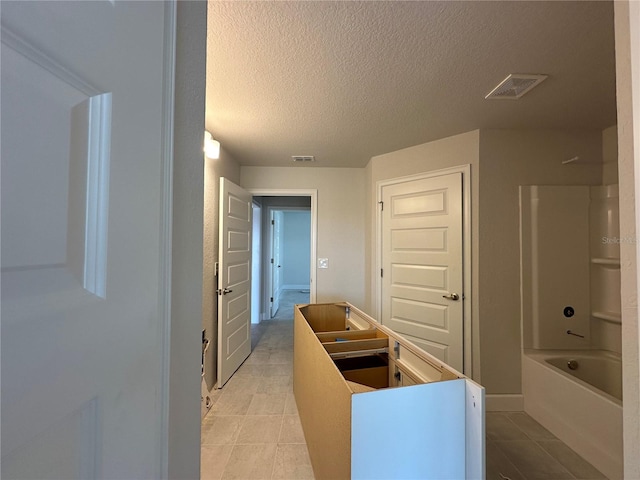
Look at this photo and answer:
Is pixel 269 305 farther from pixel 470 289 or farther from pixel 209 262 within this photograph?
pixel 470 289

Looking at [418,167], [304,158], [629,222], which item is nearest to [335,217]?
[304,158]

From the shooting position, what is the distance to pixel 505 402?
84.7 inches

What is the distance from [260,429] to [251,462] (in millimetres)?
288

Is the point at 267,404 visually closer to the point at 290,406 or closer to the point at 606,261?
the point at 290,406

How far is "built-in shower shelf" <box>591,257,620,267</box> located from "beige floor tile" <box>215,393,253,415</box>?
317 cm

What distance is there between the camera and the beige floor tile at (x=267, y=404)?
2084 mm

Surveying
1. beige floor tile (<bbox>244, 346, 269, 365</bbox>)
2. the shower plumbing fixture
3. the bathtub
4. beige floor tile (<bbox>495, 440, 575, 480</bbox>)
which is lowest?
beige floor tile (<bbox>495, 440, 575, 480</bbox>)

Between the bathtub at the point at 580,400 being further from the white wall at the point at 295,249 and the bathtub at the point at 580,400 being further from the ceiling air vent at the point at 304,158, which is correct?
the white wall at the point at 295,249

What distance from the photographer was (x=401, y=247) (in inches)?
106

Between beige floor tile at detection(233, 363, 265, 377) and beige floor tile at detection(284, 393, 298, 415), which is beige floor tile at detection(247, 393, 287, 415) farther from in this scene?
beige floor tile at detection(233, 363, 265, 377)

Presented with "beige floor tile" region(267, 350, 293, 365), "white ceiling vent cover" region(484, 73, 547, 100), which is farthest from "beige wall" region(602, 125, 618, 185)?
"beige floor tile" region(267, 350, 293, 365)

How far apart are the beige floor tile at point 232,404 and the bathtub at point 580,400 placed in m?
2.35

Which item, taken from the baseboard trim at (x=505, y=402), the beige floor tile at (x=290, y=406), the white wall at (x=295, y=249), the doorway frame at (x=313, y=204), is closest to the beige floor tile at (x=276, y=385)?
the beige floor tile at (x=290, y=406)

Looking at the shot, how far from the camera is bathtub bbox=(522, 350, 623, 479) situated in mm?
1573
